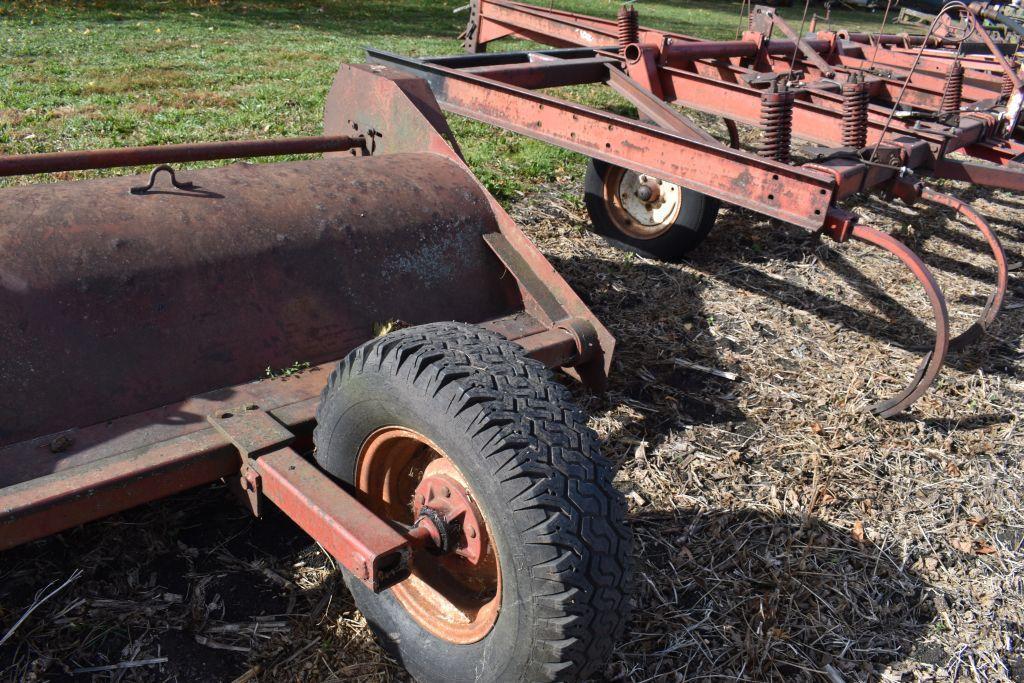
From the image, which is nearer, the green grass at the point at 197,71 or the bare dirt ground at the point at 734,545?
the bare dirt ground at the point at 734,545

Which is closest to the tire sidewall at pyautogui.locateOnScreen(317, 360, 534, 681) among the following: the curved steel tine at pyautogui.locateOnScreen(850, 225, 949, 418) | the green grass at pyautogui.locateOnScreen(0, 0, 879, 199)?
the curved steel tine at pyautogui.locateOnScreen(850, 225, 949, 418)

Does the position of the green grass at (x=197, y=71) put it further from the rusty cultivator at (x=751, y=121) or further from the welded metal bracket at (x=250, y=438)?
the welded metal bracket at (x=250, y=438)

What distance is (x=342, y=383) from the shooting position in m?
2.13

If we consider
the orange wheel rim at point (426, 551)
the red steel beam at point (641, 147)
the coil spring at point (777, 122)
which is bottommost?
the orange wheel rim at point (426, 551)

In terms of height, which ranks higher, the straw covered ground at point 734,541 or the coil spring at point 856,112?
the coil spring at point 856,112

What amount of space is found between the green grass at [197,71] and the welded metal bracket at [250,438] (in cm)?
343

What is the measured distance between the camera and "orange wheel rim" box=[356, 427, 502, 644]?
201 cm

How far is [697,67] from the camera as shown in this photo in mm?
6039

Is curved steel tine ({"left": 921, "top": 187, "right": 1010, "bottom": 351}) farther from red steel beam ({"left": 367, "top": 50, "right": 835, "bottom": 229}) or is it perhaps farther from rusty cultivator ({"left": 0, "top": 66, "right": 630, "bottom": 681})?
rusty cultivator ({"left": 0, "top": 66, "right": 630, "bottom": 681})

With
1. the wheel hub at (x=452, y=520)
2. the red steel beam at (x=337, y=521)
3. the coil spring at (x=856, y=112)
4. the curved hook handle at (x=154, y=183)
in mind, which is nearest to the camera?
the red steel beam at (x=337, y=521)

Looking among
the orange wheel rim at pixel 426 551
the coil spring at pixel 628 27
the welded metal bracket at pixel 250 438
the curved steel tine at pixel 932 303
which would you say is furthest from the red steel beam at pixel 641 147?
the welded metal bracket at pixel 250 438

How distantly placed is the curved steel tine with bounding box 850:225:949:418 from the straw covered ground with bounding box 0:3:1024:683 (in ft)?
0.56

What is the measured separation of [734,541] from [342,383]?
→ 1.54m

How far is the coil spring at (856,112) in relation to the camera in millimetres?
3809
